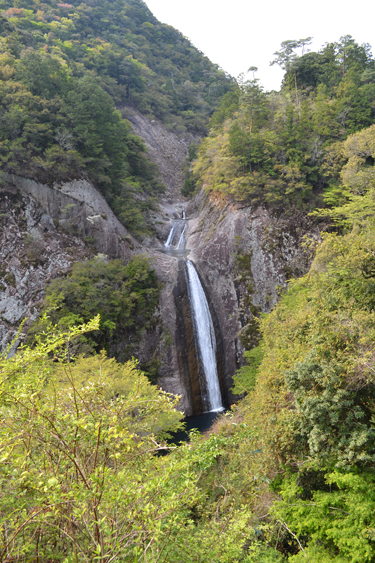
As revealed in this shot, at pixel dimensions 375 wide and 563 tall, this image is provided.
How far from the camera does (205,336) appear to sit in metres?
23.5

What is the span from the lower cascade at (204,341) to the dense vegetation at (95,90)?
932cm

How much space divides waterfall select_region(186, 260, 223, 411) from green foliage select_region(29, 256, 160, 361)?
3.23m

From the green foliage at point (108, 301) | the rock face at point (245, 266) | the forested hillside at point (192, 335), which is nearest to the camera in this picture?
the forested hillside at point (192, 335)

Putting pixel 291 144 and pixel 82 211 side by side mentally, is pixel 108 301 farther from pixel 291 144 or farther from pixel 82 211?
pixel 291 144

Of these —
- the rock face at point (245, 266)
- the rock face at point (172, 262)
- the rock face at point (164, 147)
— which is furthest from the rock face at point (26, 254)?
the rock face at point (164, 147)

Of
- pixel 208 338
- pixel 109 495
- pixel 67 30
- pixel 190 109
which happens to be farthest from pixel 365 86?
pixel 67 30

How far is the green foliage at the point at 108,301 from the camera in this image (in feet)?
59.7

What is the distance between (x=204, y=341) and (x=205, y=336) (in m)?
0.41

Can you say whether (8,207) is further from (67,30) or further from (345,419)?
(67,30)

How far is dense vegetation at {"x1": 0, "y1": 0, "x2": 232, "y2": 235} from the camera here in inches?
866

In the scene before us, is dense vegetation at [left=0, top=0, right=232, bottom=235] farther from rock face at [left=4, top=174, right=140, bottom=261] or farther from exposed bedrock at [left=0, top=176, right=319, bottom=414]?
exposed bedrock at [left=0, top=176, right=319, bottom=414]

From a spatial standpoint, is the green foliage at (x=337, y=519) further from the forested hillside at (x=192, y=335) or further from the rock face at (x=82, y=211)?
the rock face at (x=82, y=211)

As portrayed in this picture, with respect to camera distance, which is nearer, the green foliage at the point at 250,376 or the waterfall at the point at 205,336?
the green foliage at the point at 250,376

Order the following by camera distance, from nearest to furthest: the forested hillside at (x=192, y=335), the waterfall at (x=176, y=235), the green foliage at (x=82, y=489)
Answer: the green foliage at (x=82, y=489) < the forested hillside at (x=192, y=335) < the waterfall at (x=176, y=235)
